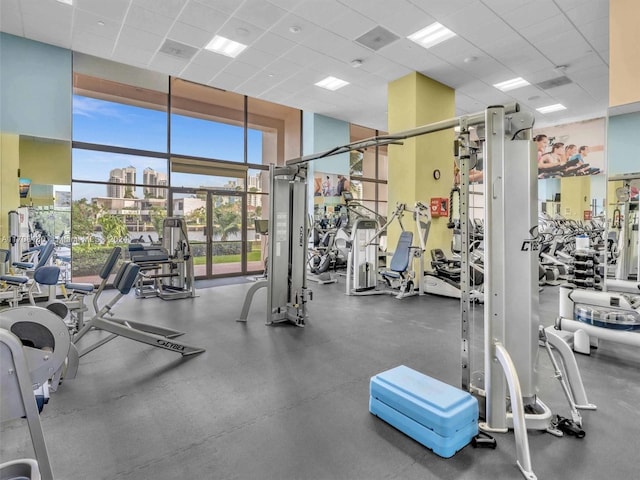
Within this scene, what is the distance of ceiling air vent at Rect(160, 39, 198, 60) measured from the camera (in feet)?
18.9

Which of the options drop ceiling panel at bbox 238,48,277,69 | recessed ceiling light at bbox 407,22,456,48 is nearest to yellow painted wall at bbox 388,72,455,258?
recessed ceiling light at bbox 407,22,456,48

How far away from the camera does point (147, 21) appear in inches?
200

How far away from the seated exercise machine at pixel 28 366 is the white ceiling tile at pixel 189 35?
5.02 meters

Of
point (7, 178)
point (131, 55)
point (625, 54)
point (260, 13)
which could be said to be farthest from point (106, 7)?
point (625, 54)

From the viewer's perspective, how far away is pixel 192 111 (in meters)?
8.01

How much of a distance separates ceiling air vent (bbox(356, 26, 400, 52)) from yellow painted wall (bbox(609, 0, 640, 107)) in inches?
109

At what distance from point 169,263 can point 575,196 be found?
33.4 feet

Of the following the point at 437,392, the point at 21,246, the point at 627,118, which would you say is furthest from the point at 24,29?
the point at 627,118

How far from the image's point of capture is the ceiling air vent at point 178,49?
226 inches

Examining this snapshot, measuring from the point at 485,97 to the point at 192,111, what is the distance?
6.77 m

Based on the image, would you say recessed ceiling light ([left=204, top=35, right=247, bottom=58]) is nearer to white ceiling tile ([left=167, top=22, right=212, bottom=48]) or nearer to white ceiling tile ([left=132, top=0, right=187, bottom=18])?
white ceiling tile ([left=167, top=22, right=212, bottom=48])

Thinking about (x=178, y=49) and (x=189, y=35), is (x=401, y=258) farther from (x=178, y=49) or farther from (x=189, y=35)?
(x=178, y=49)

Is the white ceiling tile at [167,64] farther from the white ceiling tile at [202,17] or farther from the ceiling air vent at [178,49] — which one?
the white ceiling tile at [202,17]

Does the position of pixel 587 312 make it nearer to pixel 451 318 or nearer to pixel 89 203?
pixel 451 318
